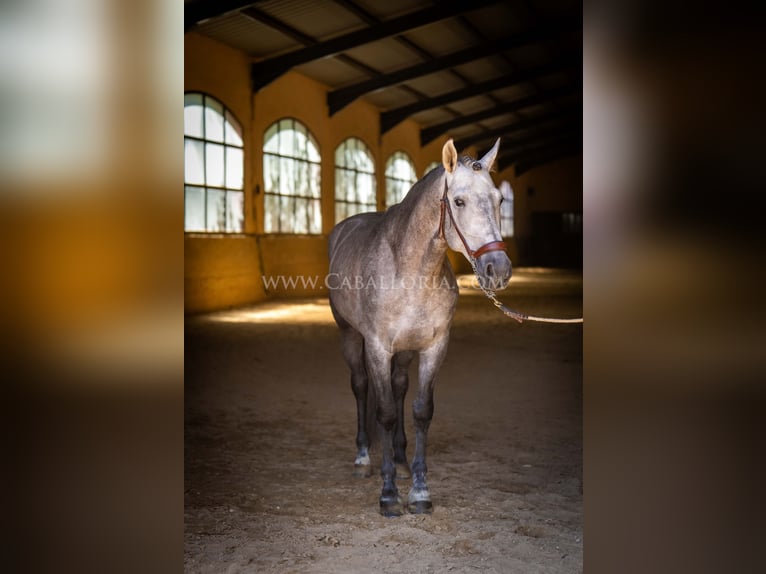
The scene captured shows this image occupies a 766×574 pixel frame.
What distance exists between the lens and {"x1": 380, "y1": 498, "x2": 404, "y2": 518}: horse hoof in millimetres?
3250

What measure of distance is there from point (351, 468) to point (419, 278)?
1.28m

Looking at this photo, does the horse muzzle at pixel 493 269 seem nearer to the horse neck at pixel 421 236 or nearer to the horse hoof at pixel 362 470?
the horse neck at pixel 421 236

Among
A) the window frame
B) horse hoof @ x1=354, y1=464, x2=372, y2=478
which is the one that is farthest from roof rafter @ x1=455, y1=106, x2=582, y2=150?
horse hoof @ x1=354, y1=464, x2=372, y2=478

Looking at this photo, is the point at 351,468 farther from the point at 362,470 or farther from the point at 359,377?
the point at 359,377

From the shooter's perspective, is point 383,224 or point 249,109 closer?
point 383,224

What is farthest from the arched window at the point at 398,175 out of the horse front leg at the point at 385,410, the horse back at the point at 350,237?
the horse front leg at the point at 385,410

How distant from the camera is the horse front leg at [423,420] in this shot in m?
3.31

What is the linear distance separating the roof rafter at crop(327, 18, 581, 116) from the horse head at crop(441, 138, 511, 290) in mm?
11303

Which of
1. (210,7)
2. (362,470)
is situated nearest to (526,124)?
(210,7)
